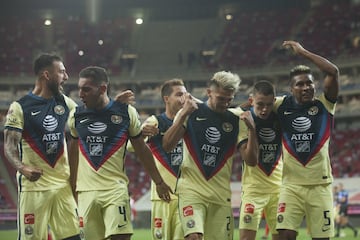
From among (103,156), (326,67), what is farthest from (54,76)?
(326,67)

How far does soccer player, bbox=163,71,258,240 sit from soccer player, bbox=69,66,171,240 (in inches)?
13.8

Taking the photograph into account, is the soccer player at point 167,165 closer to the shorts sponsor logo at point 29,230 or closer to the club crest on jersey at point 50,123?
the club crest on jersey at point 50,123

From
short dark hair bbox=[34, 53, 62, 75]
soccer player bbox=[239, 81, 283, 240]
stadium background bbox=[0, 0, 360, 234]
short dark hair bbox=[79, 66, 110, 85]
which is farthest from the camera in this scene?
stadium background bbox=[0, 0, 360, 234]

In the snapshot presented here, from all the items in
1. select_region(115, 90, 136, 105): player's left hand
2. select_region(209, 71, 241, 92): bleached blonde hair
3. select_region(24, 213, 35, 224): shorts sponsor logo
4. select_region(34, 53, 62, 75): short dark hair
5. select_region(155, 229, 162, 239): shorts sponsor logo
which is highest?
select_region(34, 53, 62, 75): short dark hair

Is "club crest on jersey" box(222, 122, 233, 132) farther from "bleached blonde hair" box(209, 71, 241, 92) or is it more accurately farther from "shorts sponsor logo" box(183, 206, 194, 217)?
"shorts sponsor logo" box(183, 206, 194, 217)

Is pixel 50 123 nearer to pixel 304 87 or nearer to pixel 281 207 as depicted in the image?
pixel 281 207

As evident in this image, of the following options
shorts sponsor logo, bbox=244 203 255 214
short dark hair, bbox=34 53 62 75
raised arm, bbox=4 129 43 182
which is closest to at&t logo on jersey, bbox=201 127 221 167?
shorts sponsor logo, bbox=244 203 255 214

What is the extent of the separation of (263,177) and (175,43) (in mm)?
44615

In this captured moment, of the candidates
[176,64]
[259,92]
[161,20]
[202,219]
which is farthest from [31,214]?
[161,20]

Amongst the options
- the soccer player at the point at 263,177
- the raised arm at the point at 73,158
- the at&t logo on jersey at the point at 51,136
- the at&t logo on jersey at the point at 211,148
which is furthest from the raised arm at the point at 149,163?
the soccer player at the point at 263,177

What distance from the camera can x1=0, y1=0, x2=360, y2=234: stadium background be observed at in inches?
1797

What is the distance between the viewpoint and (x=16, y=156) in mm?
7477

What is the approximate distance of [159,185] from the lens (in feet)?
24.5

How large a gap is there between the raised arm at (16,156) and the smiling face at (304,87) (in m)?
3.33
